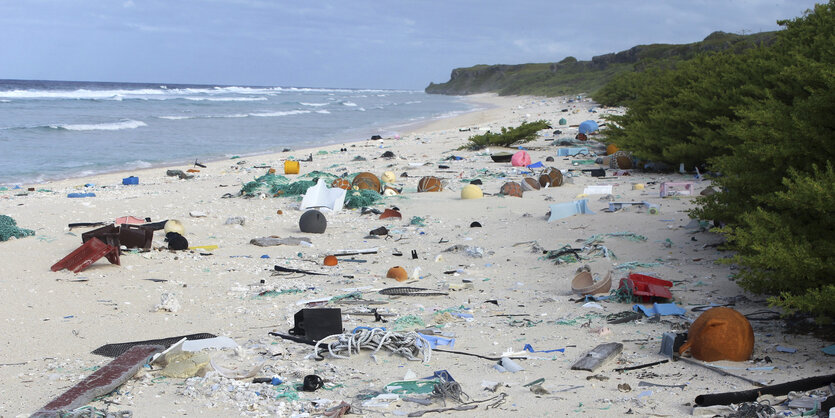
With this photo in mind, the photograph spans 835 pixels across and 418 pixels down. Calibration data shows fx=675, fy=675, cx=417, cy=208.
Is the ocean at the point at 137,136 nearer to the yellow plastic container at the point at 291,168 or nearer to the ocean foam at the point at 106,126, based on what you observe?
the ocean foam at the point at 106,126

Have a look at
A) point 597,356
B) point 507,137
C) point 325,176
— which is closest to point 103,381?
point 597,356

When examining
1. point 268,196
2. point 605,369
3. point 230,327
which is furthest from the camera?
point 268,196

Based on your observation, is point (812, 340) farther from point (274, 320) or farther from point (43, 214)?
point (43, 214)

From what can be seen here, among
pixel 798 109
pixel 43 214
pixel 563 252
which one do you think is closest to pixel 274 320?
pixel 563 252

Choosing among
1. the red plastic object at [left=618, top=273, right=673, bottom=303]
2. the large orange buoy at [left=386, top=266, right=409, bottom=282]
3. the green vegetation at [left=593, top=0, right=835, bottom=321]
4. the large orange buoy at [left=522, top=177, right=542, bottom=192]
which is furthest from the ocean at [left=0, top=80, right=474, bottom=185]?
the green vegetation at [left=593, top=0, right=835, bottom=321]

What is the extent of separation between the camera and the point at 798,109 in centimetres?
433

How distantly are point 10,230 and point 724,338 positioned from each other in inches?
282

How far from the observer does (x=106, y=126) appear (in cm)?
2591

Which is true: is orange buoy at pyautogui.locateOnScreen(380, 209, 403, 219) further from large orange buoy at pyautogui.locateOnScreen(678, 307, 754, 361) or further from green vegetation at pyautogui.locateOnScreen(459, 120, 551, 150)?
green vegetation at pyautogui.locateOnScreen(459, 120, 551, 150)

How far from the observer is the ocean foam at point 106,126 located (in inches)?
961

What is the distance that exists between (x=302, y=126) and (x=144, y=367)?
25407 millimetres

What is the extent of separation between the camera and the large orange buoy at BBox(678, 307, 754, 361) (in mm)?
3600

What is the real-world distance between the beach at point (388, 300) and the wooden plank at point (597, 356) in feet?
0.14

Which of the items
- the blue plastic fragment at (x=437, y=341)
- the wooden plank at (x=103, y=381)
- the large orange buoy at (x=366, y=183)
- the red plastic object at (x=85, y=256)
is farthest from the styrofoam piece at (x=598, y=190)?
the wooden plank at (x=103, y=381)
